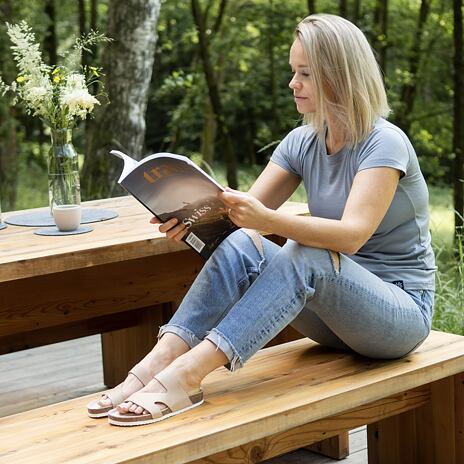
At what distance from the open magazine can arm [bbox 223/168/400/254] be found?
0.07 meters

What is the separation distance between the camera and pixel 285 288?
7.21 ft

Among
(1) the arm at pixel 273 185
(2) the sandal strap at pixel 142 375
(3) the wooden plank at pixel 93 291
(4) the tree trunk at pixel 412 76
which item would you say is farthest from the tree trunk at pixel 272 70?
(2) the sandal strap at pixel 142 375

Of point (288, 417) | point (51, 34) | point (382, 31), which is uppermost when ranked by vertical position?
point (51, 34)

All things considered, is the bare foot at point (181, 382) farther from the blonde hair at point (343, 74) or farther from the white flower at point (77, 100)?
the white flower at point (77, 100)

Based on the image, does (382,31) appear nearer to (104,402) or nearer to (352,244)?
(352,244)

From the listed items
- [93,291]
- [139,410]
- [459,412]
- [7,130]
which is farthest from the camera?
[7,130]

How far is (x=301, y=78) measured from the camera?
2.44m

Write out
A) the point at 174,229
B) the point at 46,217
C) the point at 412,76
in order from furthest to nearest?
the point at 412,76 < the point at 46,217 < the point at 174,229

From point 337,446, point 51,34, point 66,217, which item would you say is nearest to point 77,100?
point 66,217

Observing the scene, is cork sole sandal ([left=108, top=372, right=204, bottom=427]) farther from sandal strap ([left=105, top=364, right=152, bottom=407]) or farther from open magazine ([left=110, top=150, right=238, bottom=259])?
open magazine ([left=110, top=150, right=238, bottom=259])

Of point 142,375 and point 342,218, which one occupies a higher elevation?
point 342,218

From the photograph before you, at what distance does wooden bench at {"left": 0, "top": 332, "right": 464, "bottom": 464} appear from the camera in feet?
6.59

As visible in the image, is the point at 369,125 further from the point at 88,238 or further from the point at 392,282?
the point at 88,238

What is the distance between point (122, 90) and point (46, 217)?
284 centimetres
